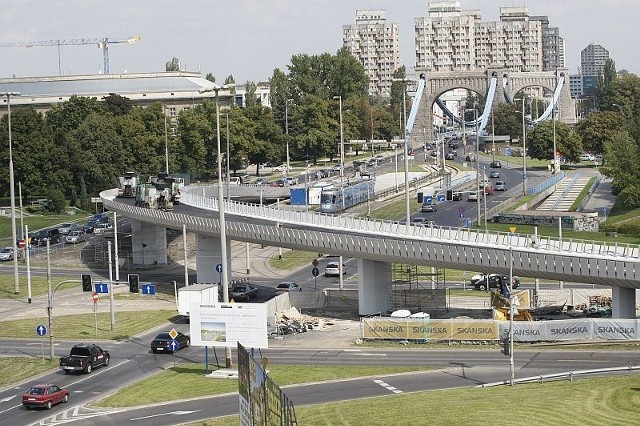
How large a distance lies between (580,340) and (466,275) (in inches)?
1284

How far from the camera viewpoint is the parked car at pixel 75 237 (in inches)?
5084

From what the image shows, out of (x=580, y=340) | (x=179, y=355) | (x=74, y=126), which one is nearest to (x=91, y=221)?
(x=74, y=126)

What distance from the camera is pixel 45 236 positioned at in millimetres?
133500

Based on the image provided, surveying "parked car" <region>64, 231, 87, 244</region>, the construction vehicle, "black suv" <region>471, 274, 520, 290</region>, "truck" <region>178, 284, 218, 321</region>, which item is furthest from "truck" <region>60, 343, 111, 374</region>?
"parked car" <region>64, 231, 87, 244</region>

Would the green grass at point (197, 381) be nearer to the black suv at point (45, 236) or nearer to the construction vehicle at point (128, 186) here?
the construction vehicle at point (128, 186)

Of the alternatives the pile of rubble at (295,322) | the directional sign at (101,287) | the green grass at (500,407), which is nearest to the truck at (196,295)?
the pile of rubble at (295,322)

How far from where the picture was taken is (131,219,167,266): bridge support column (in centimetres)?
11725

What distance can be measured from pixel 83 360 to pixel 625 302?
3221 cm

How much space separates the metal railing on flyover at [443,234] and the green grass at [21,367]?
983 inches

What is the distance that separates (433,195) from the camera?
145375 mm

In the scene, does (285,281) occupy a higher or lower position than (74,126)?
lower

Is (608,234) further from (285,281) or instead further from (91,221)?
(91,221)

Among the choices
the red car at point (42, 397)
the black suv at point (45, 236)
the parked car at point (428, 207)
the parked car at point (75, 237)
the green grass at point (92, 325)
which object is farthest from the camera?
the parked car at point (428, 207)

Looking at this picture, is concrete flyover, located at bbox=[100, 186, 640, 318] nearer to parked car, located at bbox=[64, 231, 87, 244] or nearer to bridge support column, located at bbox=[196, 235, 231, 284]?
bridge support column, located at bbox=[196, 235, 231, 284]
